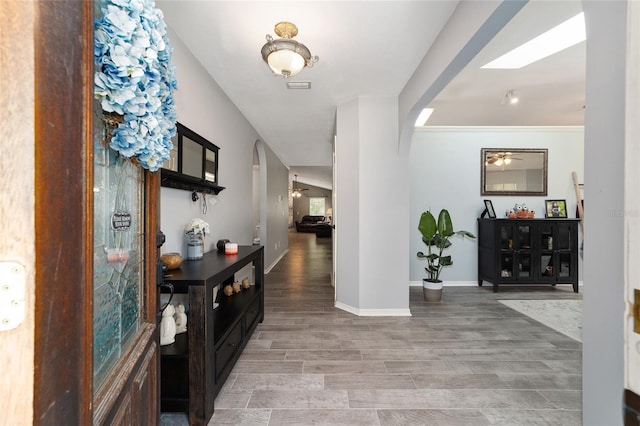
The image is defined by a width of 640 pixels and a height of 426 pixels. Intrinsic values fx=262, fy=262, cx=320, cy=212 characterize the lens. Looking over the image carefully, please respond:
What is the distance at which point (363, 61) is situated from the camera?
2.36 m

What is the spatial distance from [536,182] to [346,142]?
11.0 feet

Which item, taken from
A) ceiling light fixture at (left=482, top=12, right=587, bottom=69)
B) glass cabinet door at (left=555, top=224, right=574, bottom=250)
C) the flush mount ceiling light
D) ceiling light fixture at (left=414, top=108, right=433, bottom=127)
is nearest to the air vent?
the flush mount ceiling light

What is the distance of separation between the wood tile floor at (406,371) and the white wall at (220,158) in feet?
3.80

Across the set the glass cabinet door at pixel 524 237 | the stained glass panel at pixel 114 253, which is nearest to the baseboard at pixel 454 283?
the glass cabinet door at pixel 524 237

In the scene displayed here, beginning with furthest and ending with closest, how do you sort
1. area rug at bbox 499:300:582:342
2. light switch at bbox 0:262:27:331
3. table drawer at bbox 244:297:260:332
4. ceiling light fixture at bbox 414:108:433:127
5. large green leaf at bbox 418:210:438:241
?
ceiling light fixture at bbox 414:108:433:127
large green leaf at bbox 418:210:438:241
area rug at bbox 499:300:582:342
table drawer at bbox 244:297:260:332
light switch at bbox 0:262:27:331

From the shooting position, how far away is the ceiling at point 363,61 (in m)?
1.77

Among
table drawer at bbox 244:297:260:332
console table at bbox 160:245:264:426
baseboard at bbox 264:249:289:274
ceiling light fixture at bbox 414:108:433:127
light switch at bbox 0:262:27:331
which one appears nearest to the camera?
light switch at bbox 0:262:27:331

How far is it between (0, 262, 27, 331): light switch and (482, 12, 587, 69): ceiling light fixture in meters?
3.06

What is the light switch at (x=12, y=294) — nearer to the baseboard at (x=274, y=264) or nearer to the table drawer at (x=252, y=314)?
the table drawer at (x=252, y=314)

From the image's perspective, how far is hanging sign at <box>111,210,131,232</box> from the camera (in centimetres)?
79

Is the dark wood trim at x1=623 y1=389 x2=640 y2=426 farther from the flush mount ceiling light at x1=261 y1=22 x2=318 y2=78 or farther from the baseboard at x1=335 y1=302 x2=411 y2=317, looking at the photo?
the baseboard at x1=335 y1=302 x2=411 y2=317

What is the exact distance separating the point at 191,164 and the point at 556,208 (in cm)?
528

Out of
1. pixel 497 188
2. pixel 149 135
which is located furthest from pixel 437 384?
pixel 497 188

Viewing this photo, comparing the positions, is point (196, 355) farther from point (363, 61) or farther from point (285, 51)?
point (363, 61)
